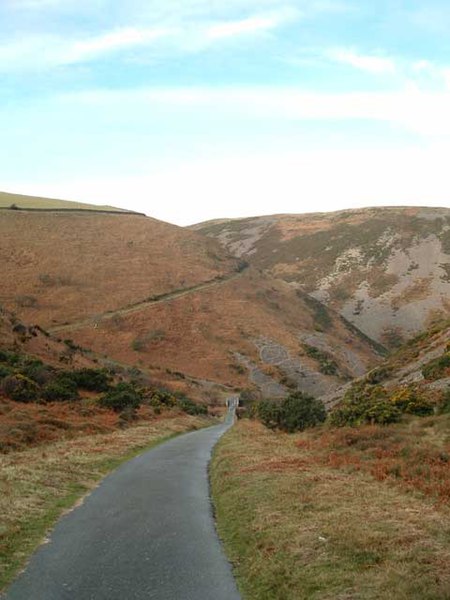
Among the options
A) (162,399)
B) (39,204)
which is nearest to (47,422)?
(162,399)

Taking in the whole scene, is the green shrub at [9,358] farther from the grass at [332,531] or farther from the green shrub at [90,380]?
the grass at [332,531]

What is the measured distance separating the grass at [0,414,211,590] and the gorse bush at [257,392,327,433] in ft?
25.7

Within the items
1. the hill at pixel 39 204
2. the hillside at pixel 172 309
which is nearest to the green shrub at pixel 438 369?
the hillside at pixel 172 309

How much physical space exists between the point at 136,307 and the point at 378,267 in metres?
80.6

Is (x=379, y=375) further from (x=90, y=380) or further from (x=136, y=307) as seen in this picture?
(x=136, y=307)

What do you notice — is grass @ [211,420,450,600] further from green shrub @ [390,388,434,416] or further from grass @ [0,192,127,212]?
grass @ [0,192,127,212]

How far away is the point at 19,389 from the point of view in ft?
112

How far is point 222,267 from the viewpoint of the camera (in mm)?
125438

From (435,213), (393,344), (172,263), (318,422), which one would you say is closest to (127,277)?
(172,263)

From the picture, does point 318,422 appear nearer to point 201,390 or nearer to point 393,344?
point 201,390

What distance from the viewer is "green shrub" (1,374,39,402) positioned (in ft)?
110

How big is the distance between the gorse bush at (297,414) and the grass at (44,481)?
784 cm

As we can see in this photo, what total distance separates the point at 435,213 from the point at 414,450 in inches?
7341

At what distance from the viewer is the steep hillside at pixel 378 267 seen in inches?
5300
